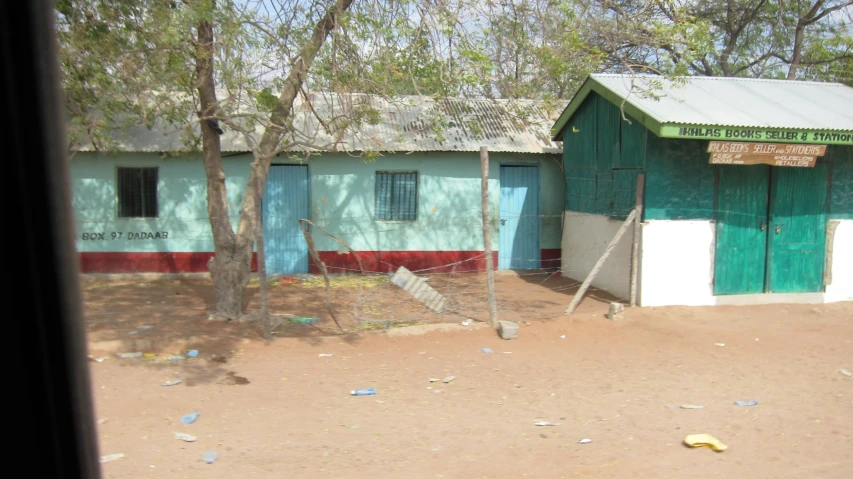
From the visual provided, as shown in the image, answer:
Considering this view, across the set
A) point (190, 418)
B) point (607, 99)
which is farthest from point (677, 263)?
point (190, 418)

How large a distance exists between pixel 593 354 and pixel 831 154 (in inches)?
235

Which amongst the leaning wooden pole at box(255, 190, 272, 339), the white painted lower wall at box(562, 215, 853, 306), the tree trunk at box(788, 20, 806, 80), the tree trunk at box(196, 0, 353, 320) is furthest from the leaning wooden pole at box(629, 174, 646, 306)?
the tree trunk at box(788, 20, 806, 80)

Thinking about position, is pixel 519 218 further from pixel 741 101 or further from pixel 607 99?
pixel 741 101

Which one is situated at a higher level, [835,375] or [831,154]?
[831,154]

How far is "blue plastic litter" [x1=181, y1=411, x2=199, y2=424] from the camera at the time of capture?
202 inches

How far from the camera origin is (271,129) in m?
7.88

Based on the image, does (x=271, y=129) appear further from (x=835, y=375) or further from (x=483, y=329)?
(x=835, y=375)

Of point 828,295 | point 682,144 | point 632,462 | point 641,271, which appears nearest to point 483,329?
point 641,271

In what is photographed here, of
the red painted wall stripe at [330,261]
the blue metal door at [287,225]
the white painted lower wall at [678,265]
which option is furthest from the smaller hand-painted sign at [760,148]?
the blue metal door at [287,225]

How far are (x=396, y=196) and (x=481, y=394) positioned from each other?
7484 mm

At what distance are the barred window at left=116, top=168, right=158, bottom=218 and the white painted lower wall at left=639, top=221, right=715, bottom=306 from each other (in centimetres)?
926

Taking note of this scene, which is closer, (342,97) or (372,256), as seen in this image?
(342,97)

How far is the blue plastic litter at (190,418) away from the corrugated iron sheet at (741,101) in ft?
21.7

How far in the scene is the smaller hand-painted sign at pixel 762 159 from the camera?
9.11 meters
